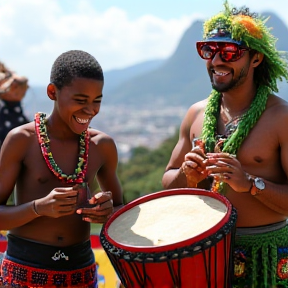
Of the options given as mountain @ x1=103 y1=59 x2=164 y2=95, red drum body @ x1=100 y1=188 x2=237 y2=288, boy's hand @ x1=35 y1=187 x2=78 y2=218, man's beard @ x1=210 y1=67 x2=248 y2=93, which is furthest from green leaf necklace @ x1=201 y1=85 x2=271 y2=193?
mountain @ x1=103 y1=59 x2=164 y2=95

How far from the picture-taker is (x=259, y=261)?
2.69 m

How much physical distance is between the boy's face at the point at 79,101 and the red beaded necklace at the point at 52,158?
0.39 feet

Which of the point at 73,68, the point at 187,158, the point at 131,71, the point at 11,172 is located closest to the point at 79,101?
the point at 73,68

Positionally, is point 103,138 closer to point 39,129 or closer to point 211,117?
point 39,129

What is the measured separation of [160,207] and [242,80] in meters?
0.75

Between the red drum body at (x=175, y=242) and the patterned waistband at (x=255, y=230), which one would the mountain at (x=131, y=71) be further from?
the red drum body at (x=175, y=242)

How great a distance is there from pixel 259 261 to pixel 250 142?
0.56 meters

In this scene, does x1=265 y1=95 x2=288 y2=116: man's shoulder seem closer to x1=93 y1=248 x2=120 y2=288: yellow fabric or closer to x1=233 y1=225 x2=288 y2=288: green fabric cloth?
x1=233 y1=225 x2=288 y2=288: green fabric cloth

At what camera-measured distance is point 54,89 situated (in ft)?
8.18

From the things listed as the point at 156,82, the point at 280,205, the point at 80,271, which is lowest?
the point at 156,82

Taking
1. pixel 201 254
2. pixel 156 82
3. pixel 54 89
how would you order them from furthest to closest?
pixel 156 82 → pixel 54 89 → pixel 201 254

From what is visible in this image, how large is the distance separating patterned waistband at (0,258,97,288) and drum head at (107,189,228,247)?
0.35m

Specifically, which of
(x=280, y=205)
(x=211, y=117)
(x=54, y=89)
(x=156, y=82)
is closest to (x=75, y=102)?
(x=54, y=89)

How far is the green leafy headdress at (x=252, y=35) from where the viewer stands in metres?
2.69
